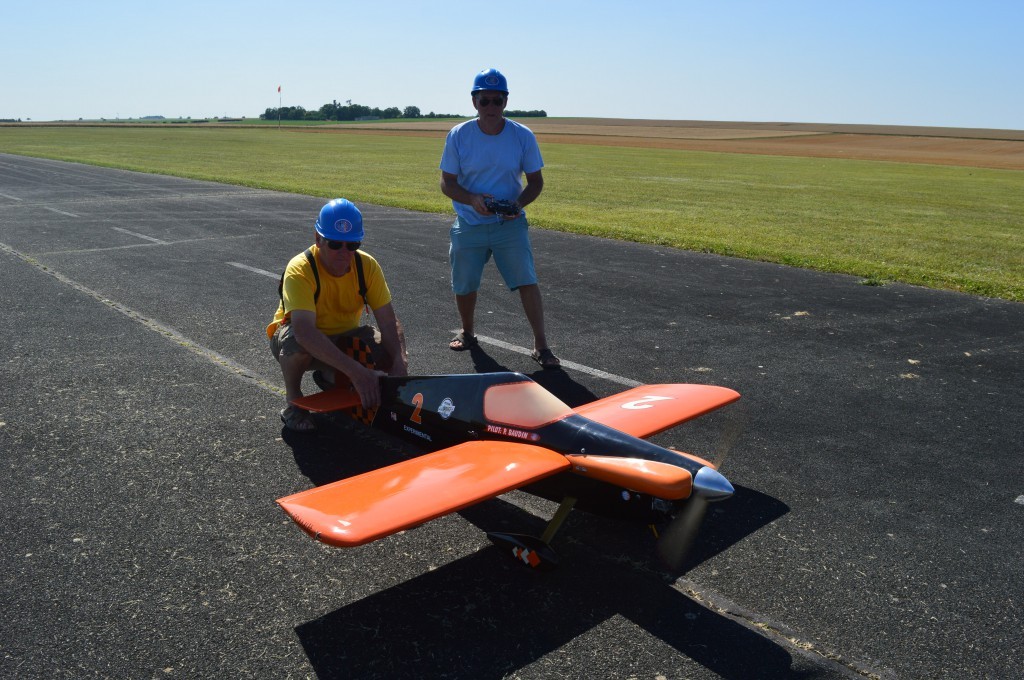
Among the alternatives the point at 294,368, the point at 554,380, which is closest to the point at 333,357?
the point at 294,368

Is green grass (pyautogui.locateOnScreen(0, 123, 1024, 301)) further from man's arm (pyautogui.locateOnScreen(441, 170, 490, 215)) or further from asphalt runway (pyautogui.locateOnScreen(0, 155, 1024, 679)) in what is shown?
man's arm (pyautogui.locateOnScreen(441, 170, 490, 215))

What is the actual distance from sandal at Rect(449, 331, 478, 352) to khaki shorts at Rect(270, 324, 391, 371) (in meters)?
1.82

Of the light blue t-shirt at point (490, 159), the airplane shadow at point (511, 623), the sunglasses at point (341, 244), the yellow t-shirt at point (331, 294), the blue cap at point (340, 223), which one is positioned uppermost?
the light blue t-shirt at point (490, 159)

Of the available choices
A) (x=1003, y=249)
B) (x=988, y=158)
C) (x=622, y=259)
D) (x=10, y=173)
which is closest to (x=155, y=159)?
(x=10, y=173)

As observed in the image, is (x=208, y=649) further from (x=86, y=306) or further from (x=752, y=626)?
(x=86, y=306)

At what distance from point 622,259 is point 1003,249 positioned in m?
7.47

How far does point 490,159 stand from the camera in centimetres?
750

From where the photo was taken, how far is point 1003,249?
15250mm

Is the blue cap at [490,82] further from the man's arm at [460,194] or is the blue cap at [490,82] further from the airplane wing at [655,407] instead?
the airplane wing at [655,407]

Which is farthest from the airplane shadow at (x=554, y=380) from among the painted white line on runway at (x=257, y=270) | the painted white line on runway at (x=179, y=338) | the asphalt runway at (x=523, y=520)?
the painted white line on runway at (x=257, y=270)

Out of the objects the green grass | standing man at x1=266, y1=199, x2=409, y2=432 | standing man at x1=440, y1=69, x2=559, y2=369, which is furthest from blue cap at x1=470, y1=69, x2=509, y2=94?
the green grass

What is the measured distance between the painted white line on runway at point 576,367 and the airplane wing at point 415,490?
8.53ft

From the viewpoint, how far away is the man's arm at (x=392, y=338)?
19.2ft

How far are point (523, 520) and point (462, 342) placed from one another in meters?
3.52
